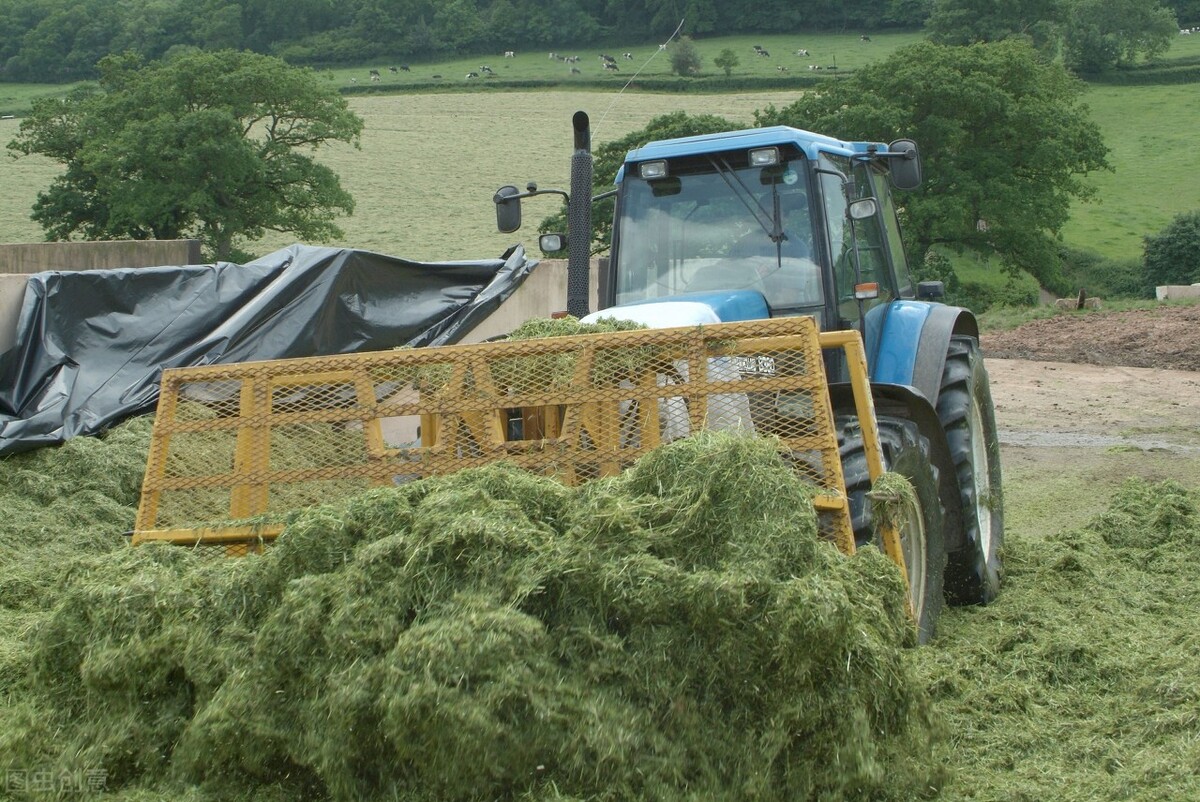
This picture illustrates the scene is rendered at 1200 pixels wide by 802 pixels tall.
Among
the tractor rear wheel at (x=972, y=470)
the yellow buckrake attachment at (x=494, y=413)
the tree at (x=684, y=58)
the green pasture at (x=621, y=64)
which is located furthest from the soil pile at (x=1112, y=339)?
the tree at (x=684, y=58)

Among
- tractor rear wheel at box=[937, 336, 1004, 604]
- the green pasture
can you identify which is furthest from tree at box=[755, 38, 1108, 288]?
tractor rear wheel at box=[937, 336, 1004, 604]

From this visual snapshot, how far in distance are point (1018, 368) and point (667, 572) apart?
1514cm

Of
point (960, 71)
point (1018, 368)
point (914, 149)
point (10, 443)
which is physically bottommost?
point (1018, 368)

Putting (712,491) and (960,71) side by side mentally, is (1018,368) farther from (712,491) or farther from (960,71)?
(960,71)

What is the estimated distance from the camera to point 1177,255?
36.4 m

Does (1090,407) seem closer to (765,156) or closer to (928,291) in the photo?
(928,291)

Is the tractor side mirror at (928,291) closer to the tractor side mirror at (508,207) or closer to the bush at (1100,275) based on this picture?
the tractor side mirror at (508,207)

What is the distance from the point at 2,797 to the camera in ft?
11.9

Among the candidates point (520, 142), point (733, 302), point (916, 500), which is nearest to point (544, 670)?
point (916, 500)

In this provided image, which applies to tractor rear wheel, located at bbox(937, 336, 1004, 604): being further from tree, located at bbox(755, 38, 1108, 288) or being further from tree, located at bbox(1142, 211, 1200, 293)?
tree, located at bbox(1142, 211, 1200, 293)

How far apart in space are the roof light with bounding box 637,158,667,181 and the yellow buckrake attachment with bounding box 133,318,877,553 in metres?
1.60

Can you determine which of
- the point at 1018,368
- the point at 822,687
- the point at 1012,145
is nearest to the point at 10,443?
the point at 822,687

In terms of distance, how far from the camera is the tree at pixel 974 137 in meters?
36.2

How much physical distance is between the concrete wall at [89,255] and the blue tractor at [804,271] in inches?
402
